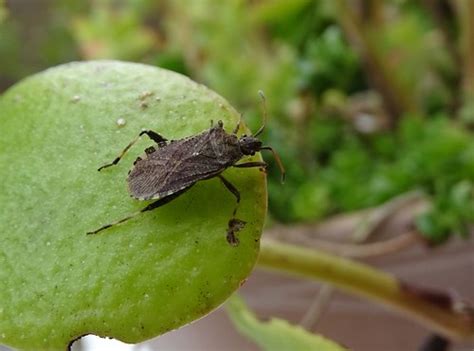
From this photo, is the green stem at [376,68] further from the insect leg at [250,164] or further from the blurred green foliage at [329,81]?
the insect leg at [250,164]

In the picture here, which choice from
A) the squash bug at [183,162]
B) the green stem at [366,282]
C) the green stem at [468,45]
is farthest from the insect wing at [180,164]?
the green stem at [468,45]

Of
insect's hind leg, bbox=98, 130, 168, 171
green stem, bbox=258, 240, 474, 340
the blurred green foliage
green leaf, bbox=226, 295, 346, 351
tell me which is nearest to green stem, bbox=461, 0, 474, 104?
the blurred green foliage

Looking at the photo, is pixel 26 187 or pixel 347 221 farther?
pixel 347 221

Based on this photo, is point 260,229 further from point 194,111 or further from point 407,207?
point 407,207

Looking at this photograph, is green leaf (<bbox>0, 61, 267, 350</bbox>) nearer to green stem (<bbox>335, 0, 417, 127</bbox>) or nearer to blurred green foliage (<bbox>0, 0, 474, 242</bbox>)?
blurred green foliage (<bbox>0, 0, 474, 242</bbox>)

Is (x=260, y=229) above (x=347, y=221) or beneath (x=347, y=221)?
above

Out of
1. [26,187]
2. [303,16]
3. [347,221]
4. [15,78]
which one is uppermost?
[26,187]

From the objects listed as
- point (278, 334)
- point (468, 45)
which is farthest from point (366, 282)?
point (468, 45)

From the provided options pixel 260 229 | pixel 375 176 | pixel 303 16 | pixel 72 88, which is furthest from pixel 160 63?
pixel 260 229
